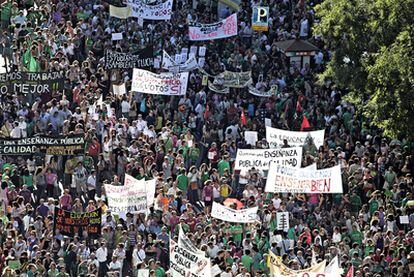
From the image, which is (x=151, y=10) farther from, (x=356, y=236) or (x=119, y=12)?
(x=356, y=236)

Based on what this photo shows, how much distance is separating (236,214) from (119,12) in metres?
14.0

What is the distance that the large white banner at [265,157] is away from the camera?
43.4m

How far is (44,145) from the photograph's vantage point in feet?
141

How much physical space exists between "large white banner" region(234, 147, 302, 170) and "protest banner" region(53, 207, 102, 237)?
493cm

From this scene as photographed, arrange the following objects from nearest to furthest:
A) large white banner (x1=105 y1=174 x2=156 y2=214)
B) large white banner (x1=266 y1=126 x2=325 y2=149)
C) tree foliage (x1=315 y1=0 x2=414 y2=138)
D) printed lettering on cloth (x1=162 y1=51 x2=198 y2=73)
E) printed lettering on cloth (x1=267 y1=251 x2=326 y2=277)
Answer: printed lettering on cloth (x1=267 y1=251 x2=326 y2=277), large white banner (x1=105 y1=174 x2=156 y2=214), tree foliage (x1=315 y1=0 x2=414 y2=138), large white banner (x1=266 y1=126 x2=325 y2=149), printed lettering on cloth (x1=162 y1=51 x2=198 y2=73)

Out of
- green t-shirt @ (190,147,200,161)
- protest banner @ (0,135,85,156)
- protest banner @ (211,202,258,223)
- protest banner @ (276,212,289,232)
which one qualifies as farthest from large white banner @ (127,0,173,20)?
protest banner @ (276,212,289,232)

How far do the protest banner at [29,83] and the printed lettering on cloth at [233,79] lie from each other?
4629mm

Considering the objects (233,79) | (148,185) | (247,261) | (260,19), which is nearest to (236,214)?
(247,261)

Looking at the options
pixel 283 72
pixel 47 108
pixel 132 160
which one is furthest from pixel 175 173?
pixel 283 72

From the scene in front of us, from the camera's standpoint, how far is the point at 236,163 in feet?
143

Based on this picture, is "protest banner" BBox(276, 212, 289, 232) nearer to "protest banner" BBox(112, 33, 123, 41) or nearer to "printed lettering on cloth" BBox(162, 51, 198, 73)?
"printed lettering on cloth" BBox(162, 51, 198, 73)

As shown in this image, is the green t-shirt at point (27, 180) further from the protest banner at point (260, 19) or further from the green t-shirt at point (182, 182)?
the protest banner at point (260, 19)

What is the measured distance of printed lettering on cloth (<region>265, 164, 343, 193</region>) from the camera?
137 feet

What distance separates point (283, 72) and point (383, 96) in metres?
6.80
